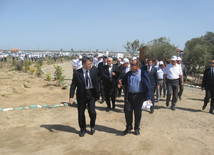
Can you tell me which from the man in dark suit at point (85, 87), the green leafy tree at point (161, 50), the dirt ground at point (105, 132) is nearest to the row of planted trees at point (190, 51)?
the green leafy tree at point (161, 50)

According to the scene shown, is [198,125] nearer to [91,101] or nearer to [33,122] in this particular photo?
[91,101]

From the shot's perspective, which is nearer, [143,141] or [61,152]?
[61,152]

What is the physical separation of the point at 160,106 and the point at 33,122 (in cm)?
509

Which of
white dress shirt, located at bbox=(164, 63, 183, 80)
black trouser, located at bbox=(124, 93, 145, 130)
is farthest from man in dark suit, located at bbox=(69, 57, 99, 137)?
white dress shirt, located at bbox=(164, 63, 183, 80)

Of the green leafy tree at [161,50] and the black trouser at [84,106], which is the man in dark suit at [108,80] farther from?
the green leafy tree at [161,50]

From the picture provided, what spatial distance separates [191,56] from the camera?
23.8m

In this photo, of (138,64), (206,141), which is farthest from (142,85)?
(206,141)

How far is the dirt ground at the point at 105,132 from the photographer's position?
13.6 ft

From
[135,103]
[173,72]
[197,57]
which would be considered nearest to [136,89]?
[135,103]

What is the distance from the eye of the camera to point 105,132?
5.09 meters

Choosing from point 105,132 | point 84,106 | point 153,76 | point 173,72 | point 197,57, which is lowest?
point 105,132

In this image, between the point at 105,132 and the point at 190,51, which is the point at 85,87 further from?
the point at 190,51

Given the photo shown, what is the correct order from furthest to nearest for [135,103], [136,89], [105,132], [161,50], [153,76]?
[161,50] < [153,76] < [105,132] < [135,103] < [136,89]

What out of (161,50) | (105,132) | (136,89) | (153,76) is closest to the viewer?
(136,89)
